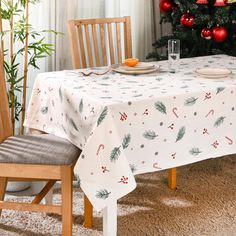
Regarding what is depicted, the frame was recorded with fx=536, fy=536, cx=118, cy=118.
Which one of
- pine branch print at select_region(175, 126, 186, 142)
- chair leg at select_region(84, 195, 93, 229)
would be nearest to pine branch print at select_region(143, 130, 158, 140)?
pine branch print at select_region(175, 126, 186, 142)

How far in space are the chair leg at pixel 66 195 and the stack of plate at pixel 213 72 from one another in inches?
29.6

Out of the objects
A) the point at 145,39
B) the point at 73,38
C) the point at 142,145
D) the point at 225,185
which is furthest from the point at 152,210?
the point at 145,39

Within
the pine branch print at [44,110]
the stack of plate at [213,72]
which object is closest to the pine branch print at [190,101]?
the stack of plate at [213,72]

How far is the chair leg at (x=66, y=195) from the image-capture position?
6.93 ft

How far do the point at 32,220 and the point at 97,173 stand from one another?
743 millimetres

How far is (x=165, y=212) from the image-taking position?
2.66 metres

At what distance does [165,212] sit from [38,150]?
0.81m

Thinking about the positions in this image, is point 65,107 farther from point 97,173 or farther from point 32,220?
point 32,220

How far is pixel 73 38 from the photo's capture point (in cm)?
289

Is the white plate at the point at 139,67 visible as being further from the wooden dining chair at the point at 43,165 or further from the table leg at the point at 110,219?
the table leg at the point at 110,219

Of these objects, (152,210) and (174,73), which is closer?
(174,73)

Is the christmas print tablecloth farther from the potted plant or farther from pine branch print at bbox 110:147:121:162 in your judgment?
the potted plant

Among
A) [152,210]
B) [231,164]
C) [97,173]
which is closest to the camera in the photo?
[97,173]

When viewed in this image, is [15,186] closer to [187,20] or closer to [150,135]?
[150,135]
